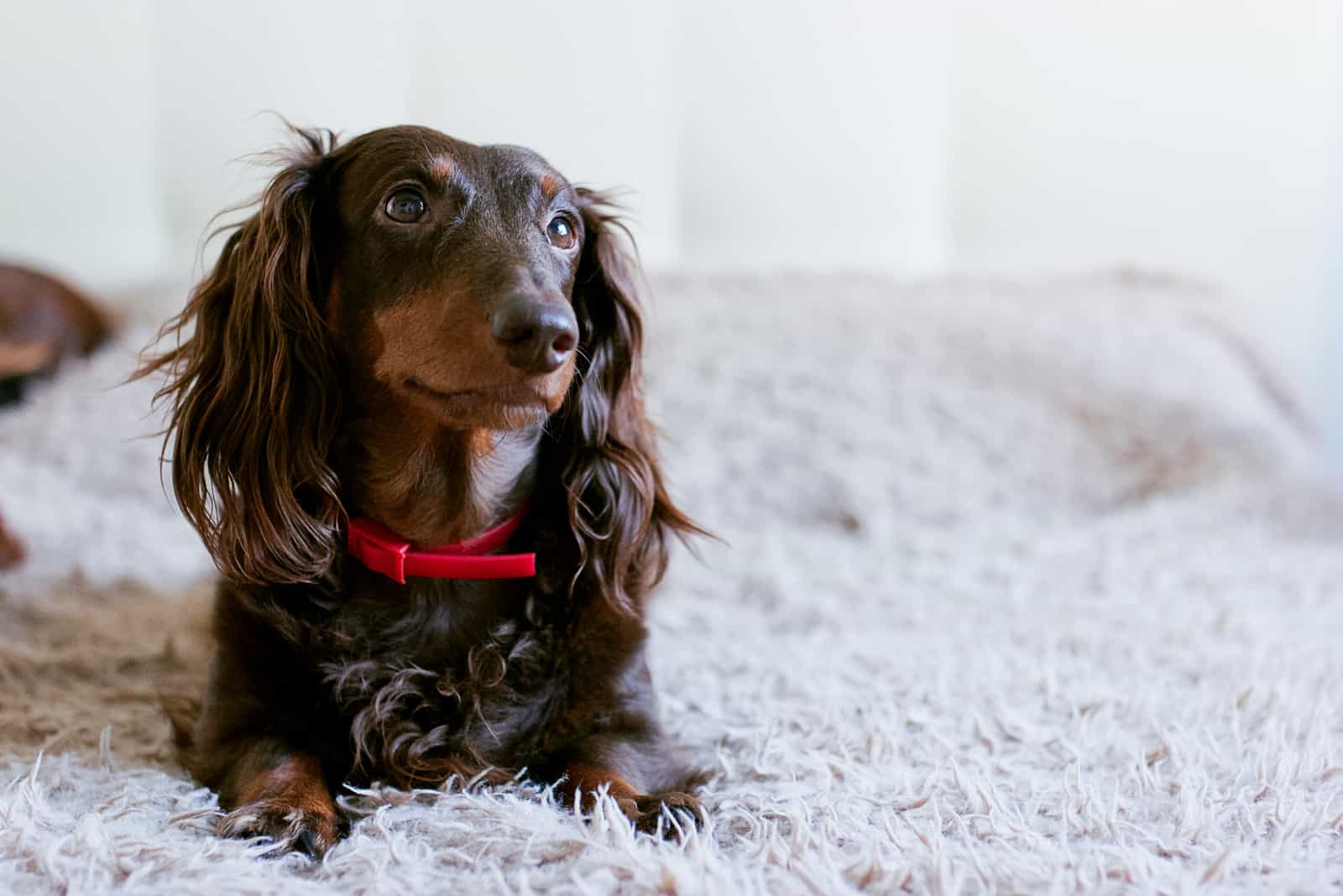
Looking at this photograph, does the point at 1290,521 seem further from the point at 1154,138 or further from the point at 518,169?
the point at 518,169

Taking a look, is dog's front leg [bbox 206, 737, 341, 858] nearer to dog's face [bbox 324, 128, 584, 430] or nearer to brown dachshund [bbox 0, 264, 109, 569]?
dog's face [bbox 324, 128, 584, 430]

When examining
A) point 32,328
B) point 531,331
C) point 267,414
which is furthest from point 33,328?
point 531,331

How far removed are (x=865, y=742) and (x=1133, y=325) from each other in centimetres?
215

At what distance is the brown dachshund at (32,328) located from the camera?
2.71m

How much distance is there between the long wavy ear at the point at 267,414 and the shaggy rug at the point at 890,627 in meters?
0.29

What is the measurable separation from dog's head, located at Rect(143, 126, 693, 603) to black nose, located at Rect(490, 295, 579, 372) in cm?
2

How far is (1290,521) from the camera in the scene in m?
2.55

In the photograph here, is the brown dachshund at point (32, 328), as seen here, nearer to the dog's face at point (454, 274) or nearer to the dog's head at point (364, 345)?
the dog's head at point (364, 345)

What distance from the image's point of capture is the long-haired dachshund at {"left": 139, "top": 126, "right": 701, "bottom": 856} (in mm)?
1261

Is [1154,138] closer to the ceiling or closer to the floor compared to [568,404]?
closer to the ceiling

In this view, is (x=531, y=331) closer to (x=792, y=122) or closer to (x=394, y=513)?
(x=394, y=513)

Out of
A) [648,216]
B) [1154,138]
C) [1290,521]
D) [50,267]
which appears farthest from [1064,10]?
[50,267]

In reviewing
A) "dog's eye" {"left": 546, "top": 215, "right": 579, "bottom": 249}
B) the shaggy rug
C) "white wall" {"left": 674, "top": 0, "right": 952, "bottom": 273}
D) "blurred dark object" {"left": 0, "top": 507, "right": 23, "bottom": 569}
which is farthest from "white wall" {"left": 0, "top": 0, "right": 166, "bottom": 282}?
"dog's eye" {"left": 546, "top": 215, "right": 579, "bottom": 249}

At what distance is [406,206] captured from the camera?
131 centimetres
